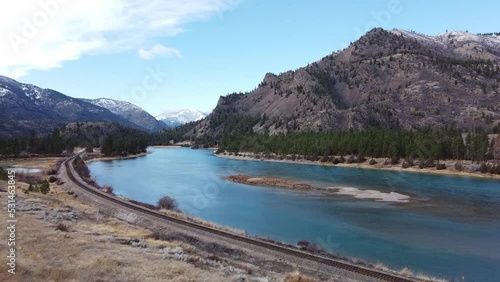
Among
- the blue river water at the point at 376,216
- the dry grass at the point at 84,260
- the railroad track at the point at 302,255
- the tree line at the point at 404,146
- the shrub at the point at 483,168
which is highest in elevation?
the tree line at the point at 404,146

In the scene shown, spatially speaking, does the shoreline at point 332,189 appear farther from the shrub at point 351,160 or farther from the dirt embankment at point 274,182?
the shrub at point 351,160

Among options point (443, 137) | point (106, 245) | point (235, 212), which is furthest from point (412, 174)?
point (106, 245)

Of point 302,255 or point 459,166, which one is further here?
point 459,166

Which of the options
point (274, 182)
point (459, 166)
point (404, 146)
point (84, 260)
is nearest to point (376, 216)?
point (274, 182)

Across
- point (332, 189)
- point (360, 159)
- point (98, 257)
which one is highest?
point (360, 159)

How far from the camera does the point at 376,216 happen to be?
63688mm

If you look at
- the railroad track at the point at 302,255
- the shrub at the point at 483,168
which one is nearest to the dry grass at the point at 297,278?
the railroad track at the point at 302,255

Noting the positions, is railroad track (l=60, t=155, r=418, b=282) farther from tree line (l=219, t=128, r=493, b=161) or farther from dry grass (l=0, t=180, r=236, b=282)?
tree line (l=219, t=128, r=493, b=161)

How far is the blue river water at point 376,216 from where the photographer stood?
42.9 meters

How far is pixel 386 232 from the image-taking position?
5375 centimetres

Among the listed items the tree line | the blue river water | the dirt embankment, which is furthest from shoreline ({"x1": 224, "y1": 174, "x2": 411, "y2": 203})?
the tree line

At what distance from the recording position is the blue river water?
42.9 m

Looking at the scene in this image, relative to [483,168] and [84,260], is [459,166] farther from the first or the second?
[84,260]

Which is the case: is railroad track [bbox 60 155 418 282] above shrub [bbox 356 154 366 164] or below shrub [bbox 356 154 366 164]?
below
